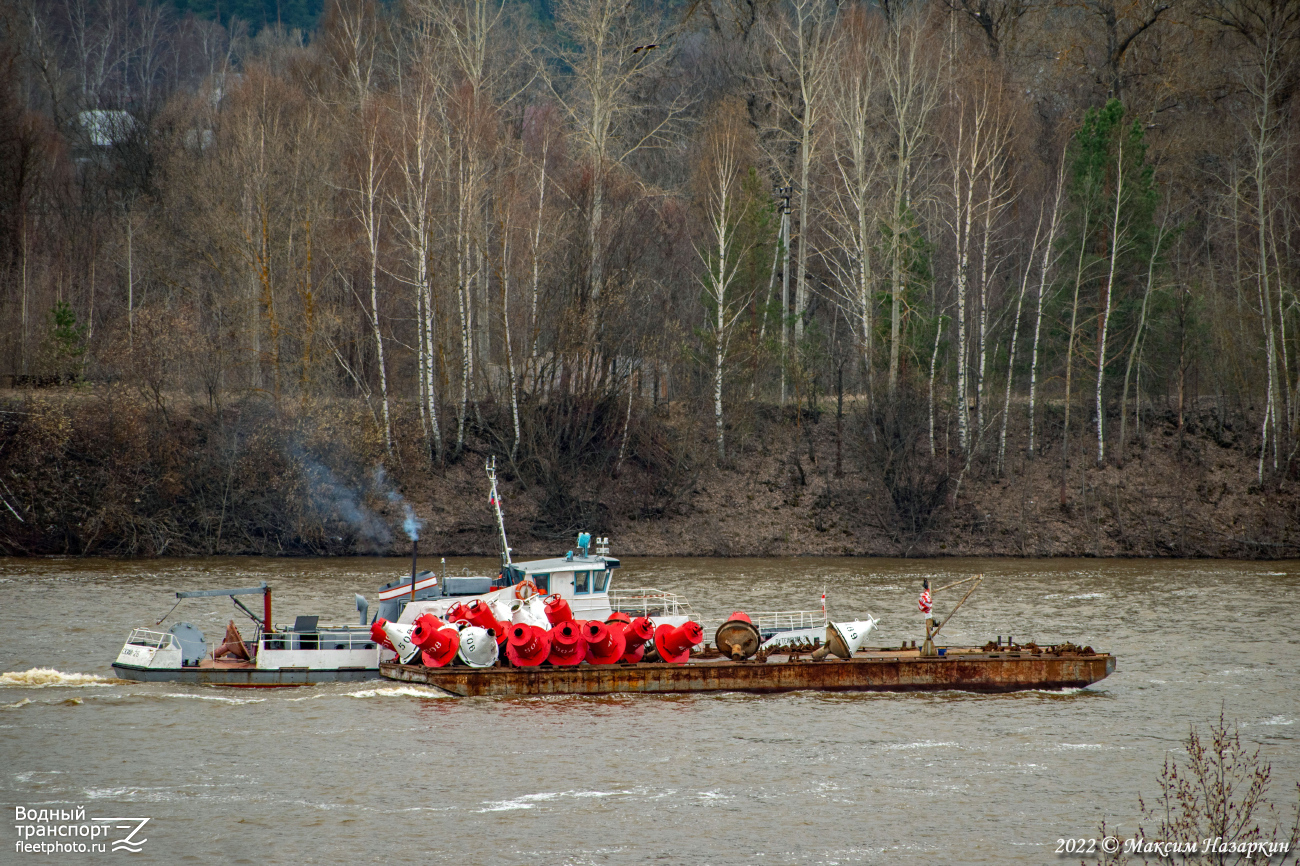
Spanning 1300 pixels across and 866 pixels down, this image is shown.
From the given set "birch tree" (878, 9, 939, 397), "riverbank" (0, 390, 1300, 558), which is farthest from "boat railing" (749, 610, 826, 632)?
"birch tree" (878, 9, 939, 397)

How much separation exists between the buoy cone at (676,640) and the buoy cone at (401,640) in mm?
5519

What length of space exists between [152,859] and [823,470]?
137ft

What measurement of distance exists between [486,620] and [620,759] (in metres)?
6.26

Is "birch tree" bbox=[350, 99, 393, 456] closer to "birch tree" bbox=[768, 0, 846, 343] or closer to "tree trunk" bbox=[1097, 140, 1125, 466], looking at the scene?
"birch tree" bbox=[768, 0, 846, 343]

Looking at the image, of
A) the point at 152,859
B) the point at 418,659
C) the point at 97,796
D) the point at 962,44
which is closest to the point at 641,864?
the point at 152,859

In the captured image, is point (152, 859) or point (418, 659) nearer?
point (152, 859)

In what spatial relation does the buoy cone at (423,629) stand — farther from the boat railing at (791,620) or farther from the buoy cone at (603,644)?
the boat railing at (791,620)

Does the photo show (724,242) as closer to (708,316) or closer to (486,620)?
(708,316)

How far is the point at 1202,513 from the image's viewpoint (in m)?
50.9

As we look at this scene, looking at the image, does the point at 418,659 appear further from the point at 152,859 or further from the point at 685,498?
the point at 685,498

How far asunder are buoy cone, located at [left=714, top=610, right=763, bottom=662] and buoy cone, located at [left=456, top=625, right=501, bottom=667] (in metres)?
5.13

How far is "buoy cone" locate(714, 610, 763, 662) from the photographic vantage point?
88.6 ft

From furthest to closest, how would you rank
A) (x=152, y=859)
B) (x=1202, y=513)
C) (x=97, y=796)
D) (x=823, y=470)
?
(x=823, y=470) < (x=1202, y=513) < (x=97, y=796) < (x=152, y=859)

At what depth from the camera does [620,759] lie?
2142 centimetres
